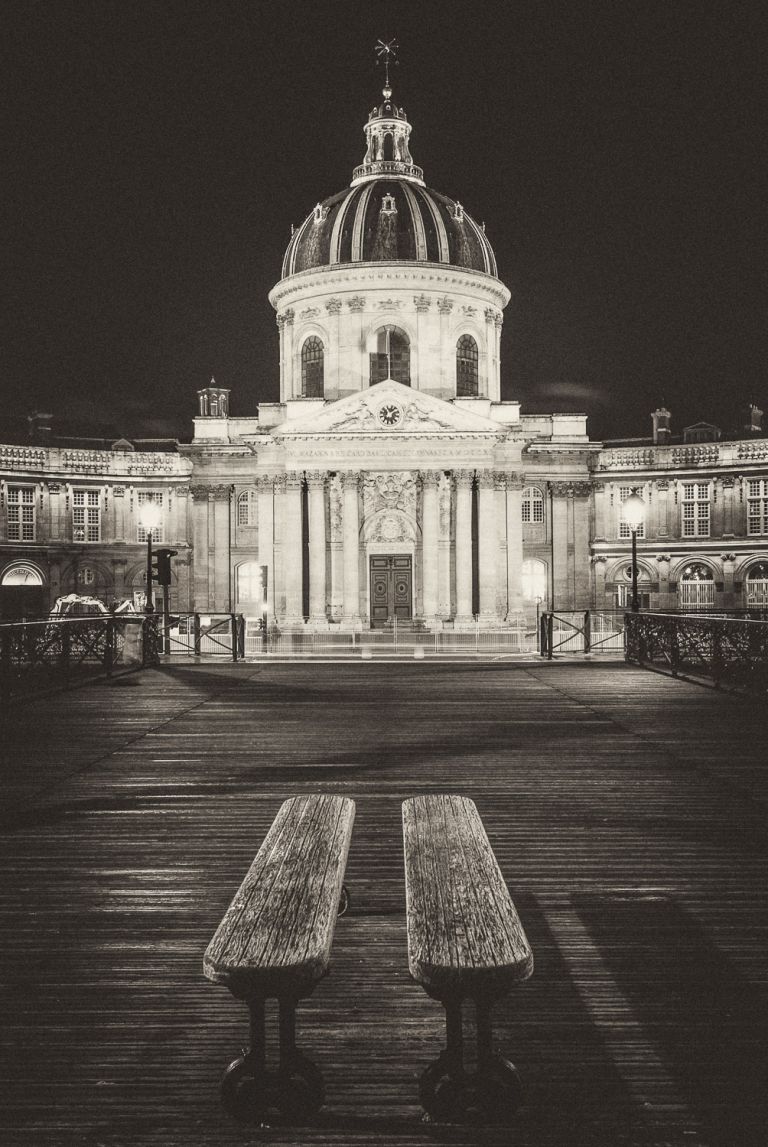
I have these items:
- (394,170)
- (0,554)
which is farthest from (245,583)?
(394,170)

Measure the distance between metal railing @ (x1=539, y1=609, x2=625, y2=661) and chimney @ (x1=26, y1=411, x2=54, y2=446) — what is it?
3411 centimetres

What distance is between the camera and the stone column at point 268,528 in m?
51.9

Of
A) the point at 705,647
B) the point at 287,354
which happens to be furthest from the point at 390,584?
the point at 705,647

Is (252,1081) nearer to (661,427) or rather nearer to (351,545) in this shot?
(351,545)

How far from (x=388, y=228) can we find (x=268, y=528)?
16.2 meters

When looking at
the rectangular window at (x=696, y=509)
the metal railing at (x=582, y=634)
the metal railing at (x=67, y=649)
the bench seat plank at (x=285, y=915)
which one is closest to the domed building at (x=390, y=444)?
the metal railing at (x=582, y=634)

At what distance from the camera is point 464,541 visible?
165ft

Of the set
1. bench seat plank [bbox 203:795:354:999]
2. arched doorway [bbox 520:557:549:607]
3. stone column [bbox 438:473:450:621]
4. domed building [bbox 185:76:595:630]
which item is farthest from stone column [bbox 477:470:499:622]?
bench seat plank [bbox 203:795:354:999]

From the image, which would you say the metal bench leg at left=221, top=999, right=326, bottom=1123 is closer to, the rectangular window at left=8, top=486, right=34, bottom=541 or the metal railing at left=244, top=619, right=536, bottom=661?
the metal railing at left=244, top=619, right=536, bottom=661

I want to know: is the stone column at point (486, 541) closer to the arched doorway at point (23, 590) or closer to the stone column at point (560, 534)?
the stone column at point (560, 534)

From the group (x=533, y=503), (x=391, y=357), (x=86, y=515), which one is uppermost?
(x=391, y=357)

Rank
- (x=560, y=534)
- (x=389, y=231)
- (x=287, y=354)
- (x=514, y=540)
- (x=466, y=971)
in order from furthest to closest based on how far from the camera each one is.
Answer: (x=560, y=534) → (x=287, y=354) → (x=389, y=231) → (x=514, y=540) → (x=466, y=971)

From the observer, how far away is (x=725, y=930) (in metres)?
5.44

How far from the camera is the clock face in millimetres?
49656
